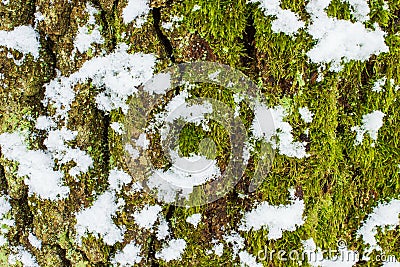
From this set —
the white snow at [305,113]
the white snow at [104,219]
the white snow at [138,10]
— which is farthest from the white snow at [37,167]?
the white snow at [305,113]

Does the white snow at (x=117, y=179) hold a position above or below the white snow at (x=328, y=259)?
above

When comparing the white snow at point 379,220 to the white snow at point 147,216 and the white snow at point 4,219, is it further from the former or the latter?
the white snow at point 4,219

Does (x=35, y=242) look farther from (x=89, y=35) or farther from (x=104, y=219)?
(x=89, y=35)

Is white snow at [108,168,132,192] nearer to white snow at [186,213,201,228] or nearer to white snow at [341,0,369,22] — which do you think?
white snow at [186,213,201,228]

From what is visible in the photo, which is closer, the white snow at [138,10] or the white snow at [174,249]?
the white snow at [138,10]

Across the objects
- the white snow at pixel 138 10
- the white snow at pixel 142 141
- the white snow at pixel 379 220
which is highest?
the white snow at pixel 138 10

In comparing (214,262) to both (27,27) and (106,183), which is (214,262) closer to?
(106,183)

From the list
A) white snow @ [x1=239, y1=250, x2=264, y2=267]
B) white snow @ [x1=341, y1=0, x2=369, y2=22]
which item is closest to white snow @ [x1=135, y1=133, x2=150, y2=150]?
white snow @ [x1=239, y1=250, x2=264, y2=267]

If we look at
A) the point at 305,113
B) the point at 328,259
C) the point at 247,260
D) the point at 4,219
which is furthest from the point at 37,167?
the point at 328,259
